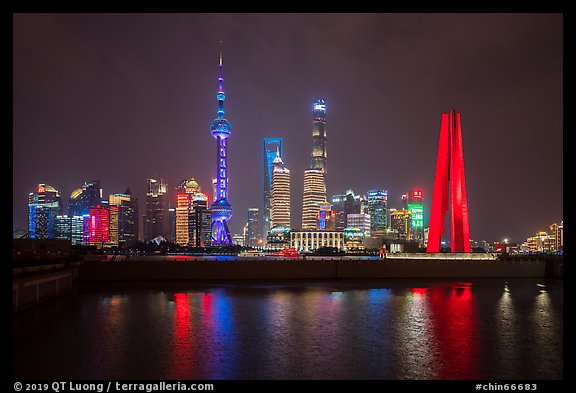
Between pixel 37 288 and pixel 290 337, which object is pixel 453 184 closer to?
pixel 290 337

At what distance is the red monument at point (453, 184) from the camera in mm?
65562

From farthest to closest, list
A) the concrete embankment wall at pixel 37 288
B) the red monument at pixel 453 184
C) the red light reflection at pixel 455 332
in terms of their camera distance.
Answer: the red monument at pixel 453 184 → the concrete embankment wall at pixel 37 288 → the red light reflection at pixel 455 332

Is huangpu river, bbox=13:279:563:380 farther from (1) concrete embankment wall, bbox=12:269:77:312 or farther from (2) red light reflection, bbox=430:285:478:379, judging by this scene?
(1) concrete embankment wall, bbox=12:269:77:312

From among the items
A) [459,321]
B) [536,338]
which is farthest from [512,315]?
[536,338]

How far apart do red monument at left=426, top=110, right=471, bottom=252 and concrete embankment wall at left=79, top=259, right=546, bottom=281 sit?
6300 mm

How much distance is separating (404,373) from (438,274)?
150 feet

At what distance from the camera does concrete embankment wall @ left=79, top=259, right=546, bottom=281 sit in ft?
183

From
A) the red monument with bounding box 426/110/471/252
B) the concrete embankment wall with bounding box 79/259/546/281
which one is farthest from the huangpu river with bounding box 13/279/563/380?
the red monument with bounding box 426/110/471/252

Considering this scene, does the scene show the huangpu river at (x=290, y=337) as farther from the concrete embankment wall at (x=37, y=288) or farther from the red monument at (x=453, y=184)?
the red monument at (x=453, y=184)

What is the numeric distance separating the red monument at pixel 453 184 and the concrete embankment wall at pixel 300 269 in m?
6.30

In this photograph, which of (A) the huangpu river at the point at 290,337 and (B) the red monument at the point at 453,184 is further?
(B) the red monument at the point at 453,184

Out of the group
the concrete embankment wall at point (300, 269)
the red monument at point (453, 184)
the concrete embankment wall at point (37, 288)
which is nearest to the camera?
the concrete embankment wall at point (37, 288)

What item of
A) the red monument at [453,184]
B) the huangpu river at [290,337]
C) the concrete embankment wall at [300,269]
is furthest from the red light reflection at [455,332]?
the red monument at [453,184]
